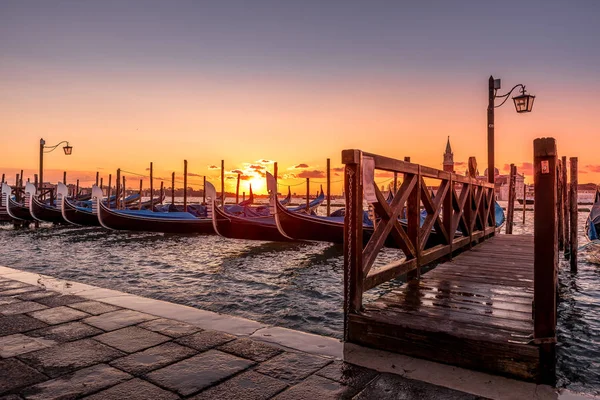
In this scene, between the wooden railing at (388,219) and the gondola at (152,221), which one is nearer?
the wooden railing at (388,219)

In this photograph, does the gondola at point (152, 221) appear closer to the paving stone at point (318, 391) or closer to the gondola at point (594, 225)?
the gondola at point (594, 225)

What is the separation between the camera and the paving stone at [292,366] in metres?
2.40

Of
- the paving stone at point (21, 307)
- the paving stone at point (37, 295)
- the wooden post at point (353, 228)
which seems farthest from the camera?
the paving stone at point (37, 295)

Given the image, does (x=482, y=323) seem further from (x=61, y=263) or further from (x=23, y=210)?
(x=23, y=210)

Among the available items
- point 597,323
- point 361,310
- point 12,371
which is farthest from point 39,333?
point 597,323

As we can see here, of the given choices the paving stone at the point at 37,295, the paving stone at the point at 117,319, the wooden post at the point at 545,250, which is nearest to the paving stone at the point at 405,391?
the wooden post at the point at 545,250

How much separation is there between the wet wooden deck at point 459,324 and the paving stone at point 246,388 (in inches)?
35.8

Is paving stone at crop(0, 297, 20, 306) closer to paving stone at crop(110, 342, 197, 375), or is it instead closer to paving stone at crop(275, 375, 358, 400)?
paving stone at crop(110, 342, 197, 375)

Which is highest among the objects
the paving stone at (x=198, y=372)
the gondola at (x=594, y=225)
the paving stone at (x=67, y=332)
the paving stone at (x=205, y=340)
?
the gondola at (x=594, y=225)

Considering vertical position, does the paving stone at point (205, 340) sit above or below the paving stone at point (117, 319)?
below

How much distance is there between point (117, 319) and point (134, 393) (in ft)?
4.79

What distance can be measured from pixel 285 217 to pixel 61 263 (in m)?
5.61

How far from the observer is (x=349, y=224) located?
10.3 ft

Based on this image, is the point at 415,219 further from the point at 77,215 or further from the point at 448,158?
the point at 448,158
